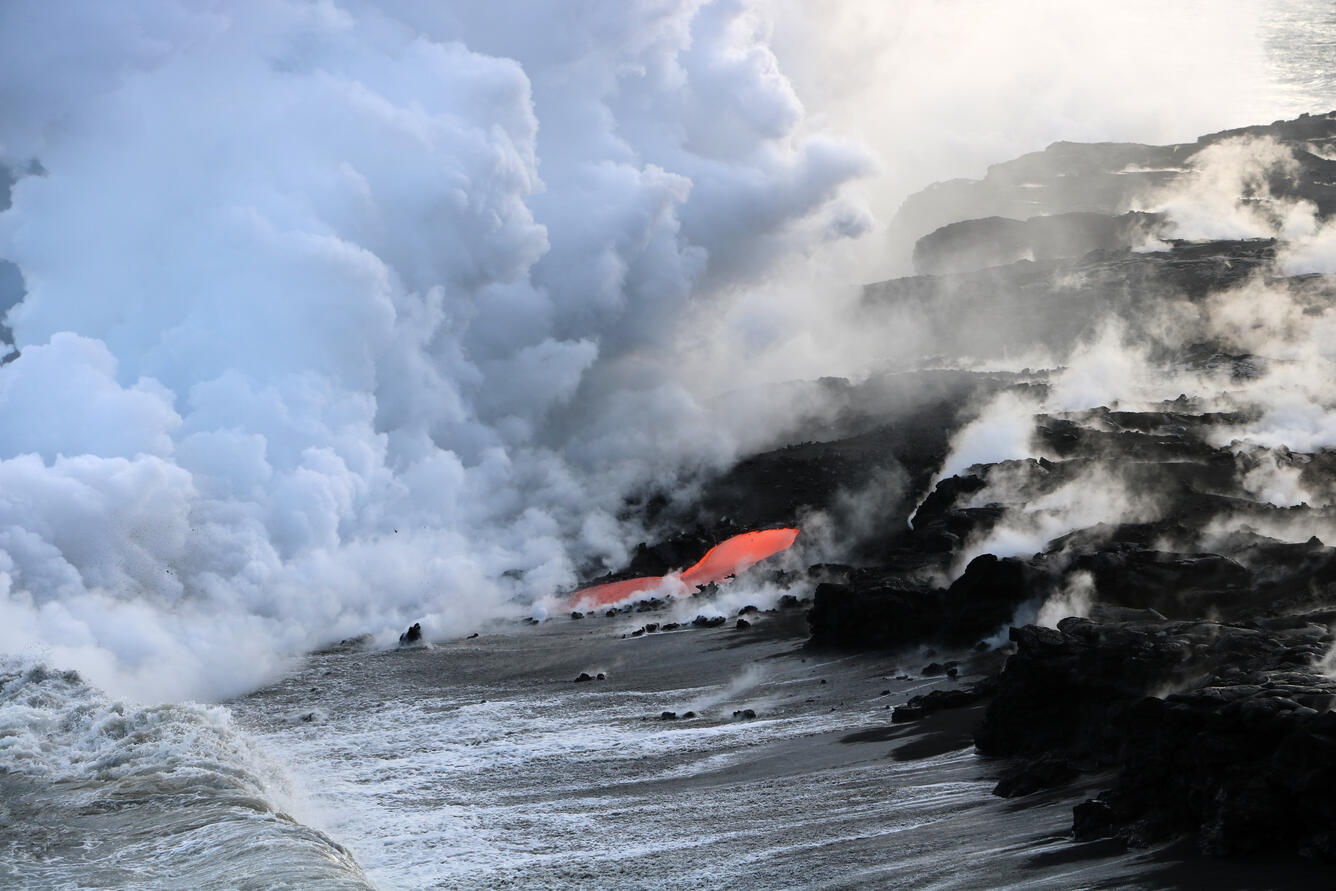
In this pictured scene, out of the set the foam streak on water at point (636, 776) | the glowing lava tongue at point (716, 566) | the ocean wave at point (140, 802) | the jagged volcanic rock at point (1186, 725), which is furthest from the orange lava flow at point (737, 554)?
the jagged volcanic rock at point (1186, 725)

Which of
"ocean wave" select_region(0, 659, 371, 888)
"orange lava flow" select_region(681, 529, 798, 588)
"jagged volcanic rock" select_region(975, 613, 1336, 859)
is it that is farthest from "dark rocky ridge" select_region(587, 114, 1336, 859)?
"ocean wave" select_region(0, 659, 371, 888)

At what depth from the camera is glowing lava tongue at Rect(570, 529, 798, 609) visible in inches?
2985

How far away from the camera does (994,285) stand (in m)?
156

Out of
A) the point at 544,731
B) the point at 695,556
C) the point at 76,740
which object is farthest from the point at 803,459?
the point at 76,740

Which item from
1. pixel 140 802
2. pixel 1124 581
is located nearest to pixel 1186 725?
pixel 1124 581

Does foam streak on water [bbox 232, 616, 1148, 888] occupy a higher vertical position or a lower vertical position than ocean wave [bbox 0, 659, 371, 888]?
lower

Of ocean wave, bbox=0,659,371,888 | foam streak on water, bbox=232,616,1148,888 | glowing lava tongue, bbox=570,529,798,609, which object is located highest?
glowing lava tongue, bbox=570,529,798,609

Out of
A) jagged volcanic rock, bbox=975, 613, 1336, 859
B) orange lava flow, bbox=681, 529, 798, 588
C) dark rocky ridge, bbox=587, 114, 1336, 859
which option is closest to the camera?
jagged volcanic rock, bbox=975, 613, 1336, 859

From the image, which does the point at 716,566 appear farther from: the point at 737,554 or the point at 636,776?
the point at 636,776

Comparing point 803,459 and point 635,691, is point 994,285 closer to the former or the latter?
point 803,459

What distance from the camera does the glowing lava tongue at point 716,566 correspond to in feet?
249

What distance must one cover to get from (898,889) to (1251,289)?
119m

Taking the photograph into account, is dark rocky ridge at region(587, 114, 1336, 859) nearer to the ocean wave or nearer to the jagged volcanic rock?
the jagged volcanic rock

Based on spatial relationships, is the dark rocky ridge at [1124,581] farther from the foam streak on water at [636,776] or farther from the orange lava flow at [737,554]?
the foam streak on water at [636,776]
